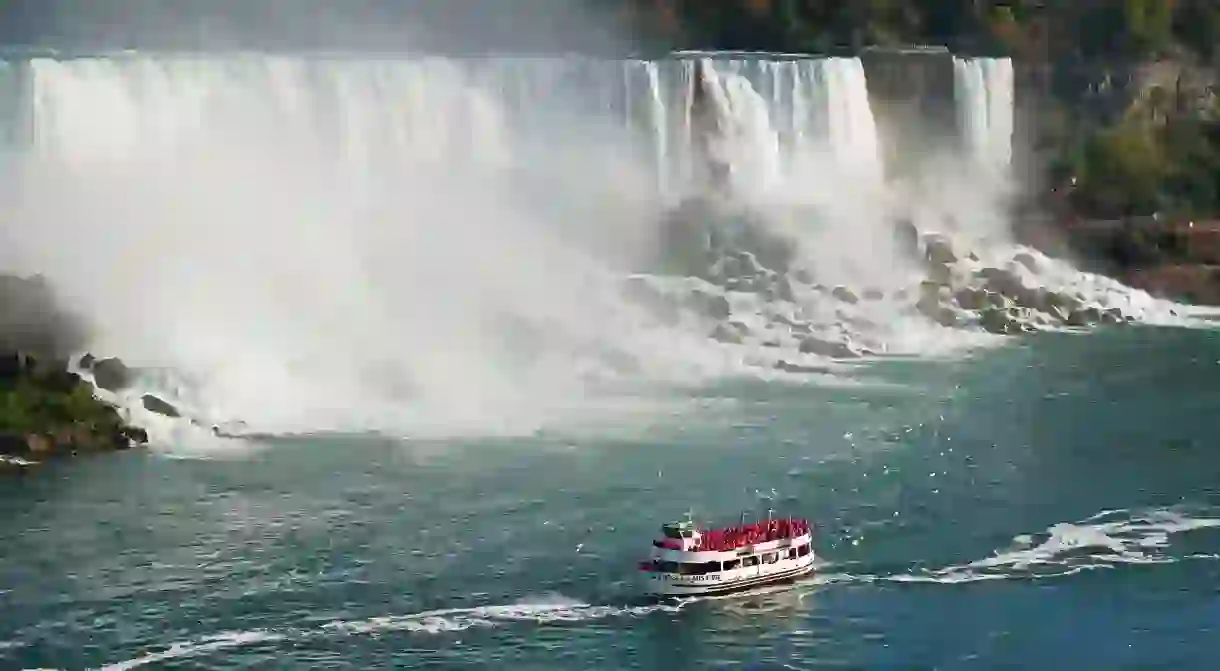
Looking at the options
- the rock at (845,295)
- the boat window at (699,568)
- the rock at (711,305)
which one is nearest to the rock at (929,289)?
the rock at (845,295)

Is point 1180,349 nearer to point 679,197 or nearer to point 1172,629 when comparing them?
point 679,197

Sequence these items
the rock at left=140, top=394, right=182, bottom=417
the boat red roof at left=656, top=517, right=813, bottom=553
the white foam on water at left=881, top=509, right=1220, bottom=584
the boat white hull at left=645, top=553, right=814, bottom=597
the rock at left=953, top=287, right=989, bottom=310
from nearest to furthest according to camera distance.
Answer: the boat white hull at left=645, top=553, right=814, bottom=597 → the boat red roof at left=656, top=517, right=813, bottom=553 → the white foam on water at left=881, top=509, right=1220, bottom=584 → the rock at left=140, top=394, right=182, bottom=417 → the rock at left=953, top=287, right=989, bottom=310

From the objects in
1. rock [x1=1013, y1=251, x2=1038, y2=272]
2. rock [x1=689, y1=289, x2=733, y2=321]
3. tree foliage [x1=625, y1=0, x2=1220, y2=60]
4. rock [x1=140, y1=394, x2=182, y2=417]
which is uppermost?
tree foliage [x1=625, y1=0, x2=1220, y2=60]

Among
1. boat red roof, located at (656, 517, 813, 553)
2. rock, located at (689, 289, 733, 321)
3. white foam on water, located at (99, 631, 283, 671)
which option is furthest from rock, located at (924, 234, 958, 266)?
white foam on water, located at (99, 631, 283, 671)

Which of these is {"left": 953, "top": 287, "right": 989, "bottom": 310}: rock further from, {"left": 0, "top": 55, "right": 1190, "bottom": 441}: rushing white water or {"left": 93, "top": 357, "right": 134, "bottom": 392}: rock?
{"left": 93, "top": 357, "right": 134, "bottom": 392}: rock

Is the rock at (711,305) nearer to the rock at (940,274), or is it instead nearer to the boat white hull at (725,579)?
the rock at (940,274)

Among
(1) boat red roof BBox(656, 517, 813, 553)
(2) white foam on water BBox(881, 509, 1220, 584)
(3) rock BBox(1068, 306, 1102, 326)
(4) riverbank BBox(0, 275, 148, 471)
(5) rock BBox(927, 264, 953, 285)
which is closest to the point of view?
(1) boat red roof BBox(656, 517, 813, 553)
